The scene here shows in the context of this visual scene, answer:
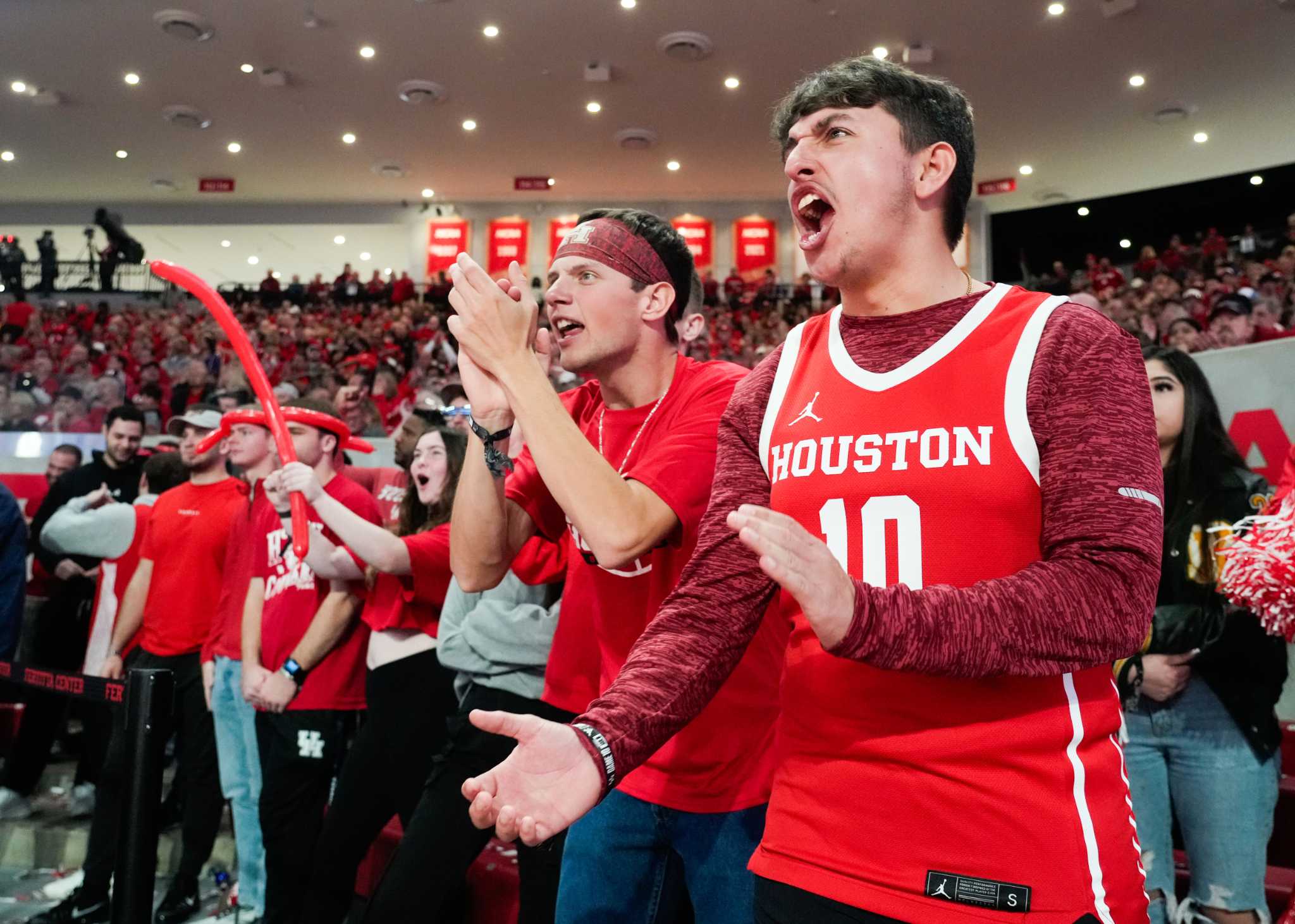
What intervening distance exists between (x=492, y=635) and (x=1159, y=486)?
1.83 m

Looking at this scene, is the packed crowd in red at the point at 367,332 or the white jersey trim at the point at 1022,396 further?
the packed crowd in red at the point at 367,332

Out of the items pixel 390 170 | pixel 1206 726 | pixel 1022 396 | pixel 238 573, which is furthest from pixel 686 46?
pixel 1022 396

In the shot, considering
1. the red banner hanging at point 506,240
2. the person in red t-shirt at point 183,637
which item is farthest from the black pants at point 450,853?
the red banner hanging at point 506,240

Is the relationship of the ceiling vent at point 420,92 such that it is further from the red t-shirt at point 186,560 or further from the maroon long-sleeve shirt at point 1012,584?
the maroon long-sleeve shirt at point 1012,584

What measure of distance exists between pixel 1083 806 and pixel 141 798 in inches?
81.2

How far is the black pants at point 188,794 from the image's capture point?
369 centimetres

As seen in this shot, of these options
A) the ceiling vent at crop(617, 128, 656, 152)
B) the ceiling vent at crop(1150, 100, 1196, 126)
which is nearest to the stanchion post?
the ceiling vent at crop(617, 128, 656, 152)

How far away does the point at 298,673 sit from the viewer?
3.29 meters

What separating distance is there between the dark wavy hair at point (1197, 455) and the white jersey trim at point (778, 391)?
156 centimetres

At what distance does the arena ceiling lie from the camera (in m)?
12.3

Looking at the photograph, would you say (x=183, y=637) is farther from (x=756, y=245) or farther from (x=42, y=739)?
(x=756, y=245)

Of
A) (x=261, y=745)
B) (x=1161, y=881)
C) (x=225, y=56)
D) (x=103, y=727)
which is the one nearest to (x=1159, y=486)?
(x=1161, y=881)

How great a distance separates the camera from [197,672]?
13.9ft

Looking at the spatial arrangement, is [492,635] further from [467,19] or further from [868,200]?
[467,19]
